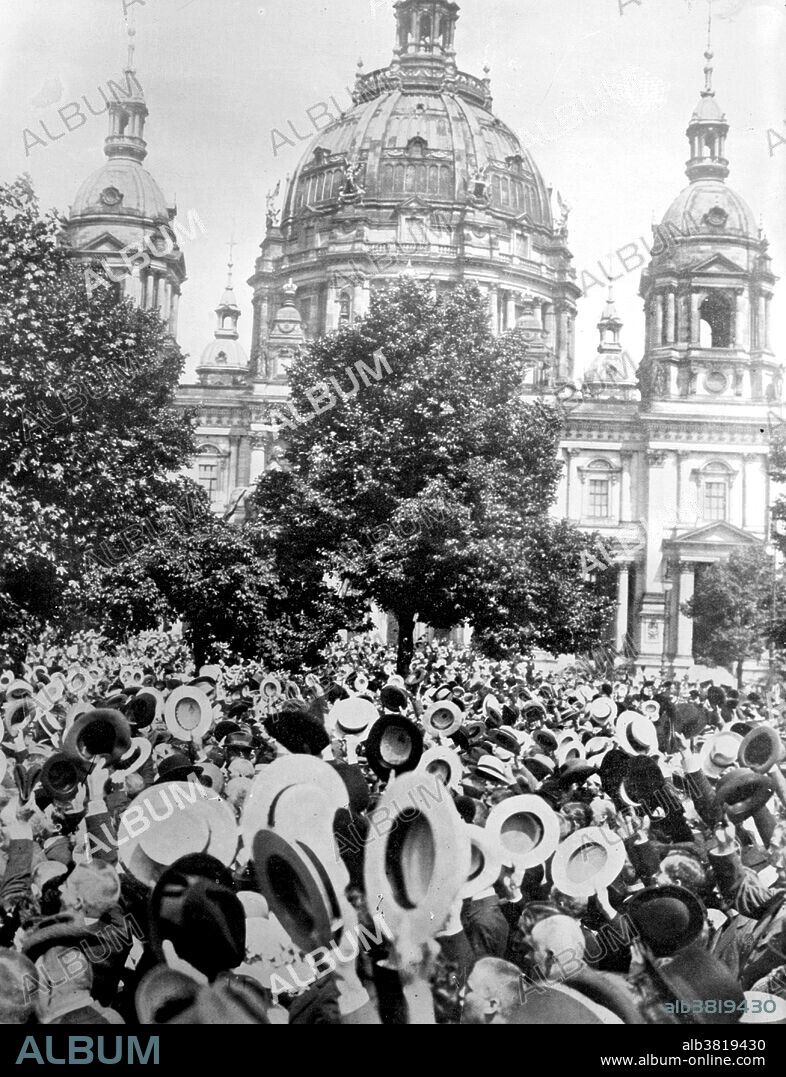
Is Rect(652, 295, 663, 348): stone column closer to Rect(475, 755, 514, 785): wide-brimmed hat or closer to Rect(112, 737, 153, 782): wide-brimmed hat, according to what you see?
Rect(475, 755, 514, 785): wide-brimmed hat

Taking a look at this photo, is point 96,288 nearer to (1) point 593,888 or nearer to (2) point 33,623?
(2) point 33,623

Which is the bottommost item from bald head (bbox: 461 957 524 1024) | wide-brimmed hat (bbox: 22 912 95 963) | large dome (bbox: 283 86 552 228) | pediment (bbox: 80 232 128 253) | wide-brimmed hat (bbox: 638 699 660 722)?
bald head (bbox: 461 957 524 1024)

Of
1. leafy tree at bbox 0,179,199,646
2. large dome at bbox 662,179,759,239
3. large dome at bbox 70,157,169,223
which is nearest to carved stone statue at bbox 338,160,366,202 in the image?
large dome at bbox 70,157,169,223

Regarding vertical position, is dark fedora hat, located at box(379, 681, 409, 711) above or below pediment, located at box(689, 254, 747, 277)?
below

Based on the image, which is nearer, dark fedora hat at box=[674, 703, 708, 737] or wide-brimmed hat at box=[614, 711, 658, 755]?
wide-brimmed hat at box=[614, 711, 658, 755]

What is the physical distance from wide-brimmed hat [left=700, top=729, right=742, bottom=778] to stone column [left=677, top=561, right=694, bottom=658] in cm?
1928

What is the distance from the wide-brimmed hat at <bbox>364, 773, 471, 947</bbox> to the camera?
23.3 ft

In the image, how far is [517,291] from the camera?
61625 millimetres

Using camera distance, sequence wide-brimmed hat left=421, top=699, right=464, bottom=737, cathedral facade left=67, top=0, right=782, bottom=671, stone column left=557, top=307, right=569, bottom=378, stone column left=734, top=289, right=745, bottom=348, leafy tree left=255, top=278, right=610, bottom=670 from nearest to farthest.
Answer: wide-brimmed hat left=421, top=699, right=464, bottom=737 → leafy tree left=255, top=278, right=610, bottom=670 → cathedral facade left=67, top=0, right=782, bottom=671 → stone column left=734, top=289, right=745, bottom=348 → stone column left=557, top=307, right=569, bottom=378

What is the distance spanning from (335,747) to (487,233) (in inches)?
2052

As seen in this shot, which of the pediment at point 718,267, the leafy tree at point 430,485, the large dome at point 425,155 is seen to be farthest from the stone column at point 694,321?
the large dome at point 425,155

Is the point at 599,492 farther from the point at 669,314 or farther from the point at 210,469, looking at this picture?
the point at 210,469

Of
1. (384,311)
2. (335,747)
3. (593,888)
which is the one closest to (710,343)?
(384,311)

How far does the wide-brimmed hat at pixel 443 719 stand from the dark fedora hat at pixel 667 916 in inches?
213
